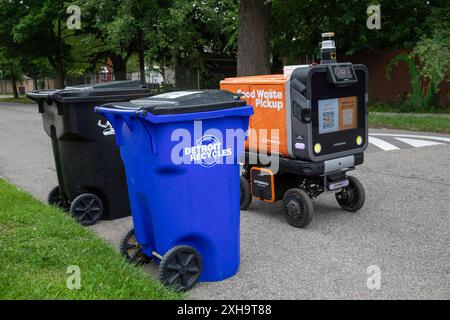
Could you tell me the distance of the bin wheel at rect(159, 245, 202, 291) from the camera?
11.3 feet

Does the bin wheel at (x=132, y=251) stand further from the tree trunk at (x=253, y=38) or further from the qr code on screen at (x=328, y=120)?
the tree trunk at (x=253, y=38)

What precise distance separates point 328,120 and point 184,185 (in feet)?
6.60

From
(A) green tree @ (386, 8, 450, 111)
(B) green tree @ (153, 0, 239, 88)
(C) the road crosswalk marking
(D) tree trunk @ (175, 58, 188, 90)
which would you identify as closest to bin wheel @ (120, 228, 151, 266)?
(C) the road crosswalk marking

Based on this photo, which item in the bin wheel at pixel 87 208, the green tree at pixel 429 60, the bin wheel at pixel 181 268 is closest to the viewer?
the bin wheel at pixel 181 268

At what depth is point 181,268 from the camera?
3.48 m

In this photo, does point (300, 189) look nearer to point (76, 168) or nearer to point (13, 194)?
point (76, 168)

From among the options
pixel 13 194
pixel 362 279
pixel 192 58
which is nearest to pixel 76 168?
pixel 13 194

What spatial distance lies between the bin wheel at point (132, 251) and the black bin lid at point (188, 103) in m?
1.13

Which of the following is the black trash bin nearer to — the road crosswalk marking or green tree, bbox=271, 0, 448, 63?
the road crosswalk marking

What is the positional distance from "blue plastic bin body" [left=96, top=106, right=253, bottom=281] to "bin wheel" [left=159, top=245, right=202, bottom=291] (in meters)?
0.08

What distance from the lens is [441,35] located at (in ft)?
46.7

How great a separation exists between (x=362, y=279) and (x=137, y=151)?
1.85 metres

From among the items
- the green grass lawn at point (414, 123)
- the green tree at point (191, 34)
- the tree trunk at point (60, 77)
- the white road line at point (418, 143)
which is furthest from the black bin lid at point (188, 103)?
the tree trunk at point (60, 77)

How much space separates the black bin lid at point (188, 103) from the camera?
129 inches
